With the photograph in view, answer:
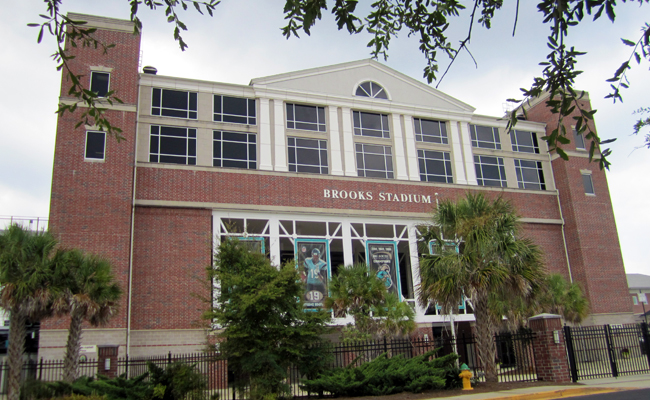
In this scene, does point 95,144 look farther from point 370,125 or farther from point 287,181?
point 370,125

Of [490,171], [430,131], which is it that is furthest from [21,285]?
[490,171]

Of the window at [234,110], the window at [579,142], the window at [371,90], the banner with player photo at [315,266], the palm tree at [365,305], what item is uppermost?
the window at [371,90]

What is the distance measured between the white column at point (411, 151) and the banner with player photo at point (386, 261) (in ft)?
17.2

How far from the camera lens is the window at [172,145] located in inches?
1227

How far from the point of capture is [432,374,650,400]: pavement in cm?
1559

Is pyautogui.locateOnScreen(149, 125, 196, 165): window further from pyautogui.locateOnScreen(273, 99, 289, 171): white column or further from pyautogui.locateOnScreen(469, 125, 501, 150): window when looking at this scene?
pyautogui.locateOnScreen(469, 125, 501, 150): window

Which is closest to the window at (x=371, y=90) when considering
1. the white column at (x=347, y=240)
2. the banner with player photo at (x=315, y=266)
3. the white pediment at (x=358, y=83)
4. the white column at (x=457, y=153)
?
the white pediment at (x=358, y=83)

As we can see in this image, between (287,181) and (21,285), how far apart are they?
1693 centimetres

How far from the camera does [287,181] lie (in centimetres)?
3169

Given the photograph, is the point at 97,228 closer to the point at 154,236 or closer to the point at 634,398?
the point at 154,236

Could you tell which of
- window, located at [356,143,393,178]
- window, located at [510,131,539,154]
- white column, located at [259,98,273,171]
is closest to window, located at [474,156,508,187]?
window, located at [510,131,539,154]

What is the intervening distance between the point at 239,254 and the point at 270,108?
1816 cm

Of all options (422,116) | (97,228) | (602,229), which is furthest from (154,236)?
(602,229)

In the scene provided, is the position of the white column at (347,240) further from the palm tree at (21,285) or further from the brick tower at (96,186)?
the palm tree at (21,285)
